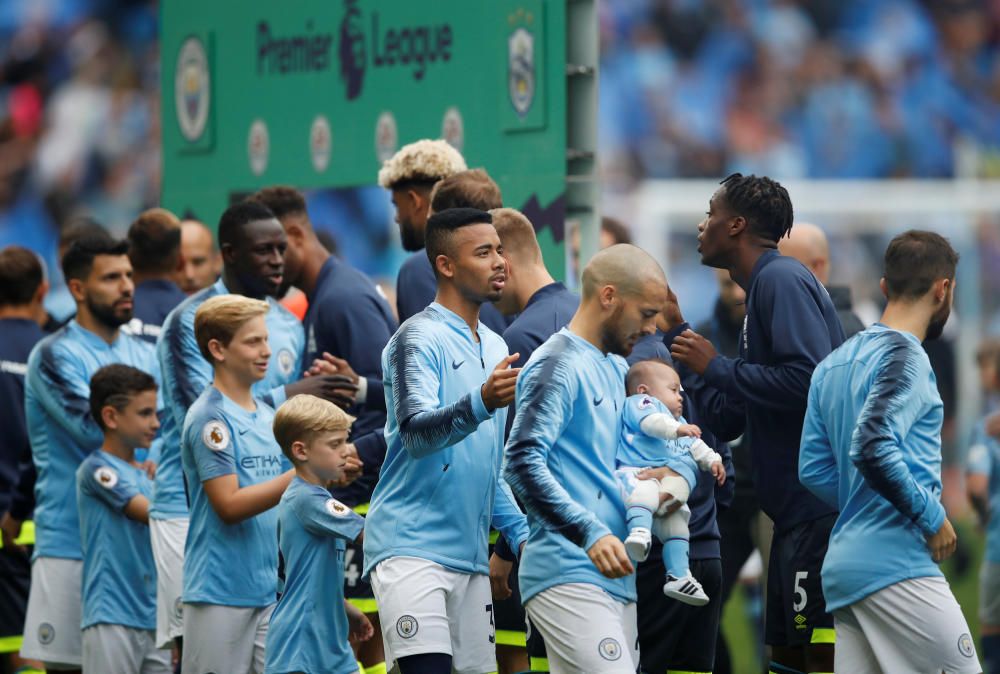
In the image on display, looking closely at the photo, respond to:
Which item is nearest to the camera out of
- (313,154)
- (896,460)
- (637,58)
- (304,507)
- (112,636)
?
(896,460)

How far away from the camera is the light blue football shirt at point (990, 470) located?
8.50 metres

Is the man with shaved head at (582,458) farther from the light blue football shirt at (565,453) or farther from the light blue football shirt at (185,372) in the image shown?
the light blue football shirt at (185,372)

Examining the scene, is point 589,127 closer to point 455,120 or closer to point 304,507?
point 455,120

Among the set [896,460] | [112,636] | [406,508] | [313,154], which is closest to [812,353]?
[896,460]

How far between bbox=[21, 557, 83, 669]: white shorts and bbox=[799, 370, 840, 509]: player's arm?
10.8 ft

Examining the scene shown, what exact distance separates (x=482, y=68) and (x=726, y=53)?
1213 cm

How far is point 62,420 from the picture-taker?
6.97m

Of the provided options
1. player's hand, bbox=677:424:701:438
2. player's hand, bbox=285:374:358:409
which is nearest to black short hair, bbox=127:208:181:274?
player's hand, bbox=285:374:358:409

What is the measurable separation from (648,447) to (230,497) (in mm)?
1600

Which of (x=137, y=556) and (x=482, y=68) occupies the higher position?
(x=482, y=68)

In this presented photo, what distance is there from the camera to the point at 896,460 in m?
4.79

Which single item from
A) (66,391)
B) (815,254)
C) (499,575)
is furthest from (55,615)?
(815,254)

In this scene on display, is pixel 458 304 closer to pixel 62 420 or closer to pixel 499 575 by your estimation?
pixel 499 575

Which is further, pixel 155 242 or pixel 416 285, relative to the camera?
pixel 155 242
